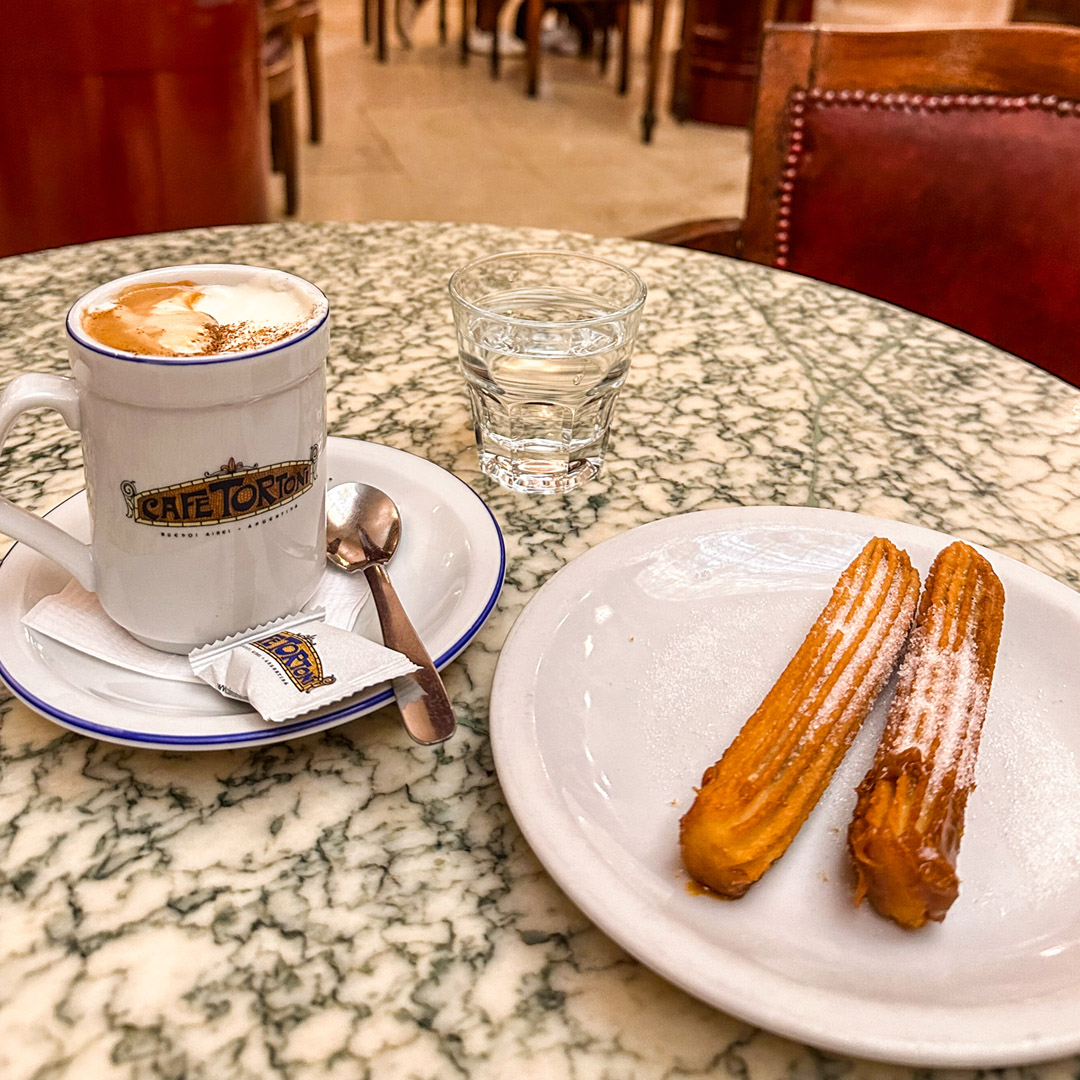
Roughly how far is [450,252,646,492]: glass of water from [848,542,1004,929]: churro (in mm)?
239

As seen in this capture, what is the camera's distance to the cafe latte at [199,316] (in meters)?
0.42

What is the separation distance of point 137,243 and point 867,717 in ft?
2.55

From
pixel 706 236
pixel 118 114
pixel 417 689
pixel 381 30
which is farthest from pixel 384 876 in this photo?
pixel 381 30

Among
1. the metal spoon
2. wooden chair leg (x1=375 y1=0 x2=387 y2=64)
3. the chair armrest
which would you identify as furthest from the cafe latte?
wooden chair leg (x1=375 y1=0 x2=387 y2=64)

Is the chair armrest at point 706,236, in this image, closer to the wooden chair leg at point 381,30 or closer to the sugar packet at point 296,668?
the sugar packet at point 296,668

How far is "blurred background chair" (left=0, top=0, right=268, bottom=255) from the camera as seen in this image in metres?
1.65

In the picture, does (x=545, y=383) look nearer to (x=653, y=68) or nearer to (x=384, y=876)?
(x=384, y=876)

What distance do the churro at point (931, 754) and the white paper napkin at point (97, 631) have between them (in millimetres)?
241

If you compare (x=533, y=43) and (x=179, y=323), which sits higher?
(x=179, y=323)

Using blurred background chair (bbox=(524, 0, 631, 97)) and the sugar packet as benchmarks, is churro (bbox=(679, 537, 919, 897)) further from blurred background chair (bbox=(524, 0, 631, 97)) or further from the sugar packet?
blurred background chair (bbox=(524, 0, 631, 97))

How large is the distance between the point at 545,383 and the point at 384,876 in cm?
35

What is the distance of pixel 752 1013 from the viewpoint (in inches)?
12.1

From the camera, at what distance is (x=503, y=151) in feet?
11.6

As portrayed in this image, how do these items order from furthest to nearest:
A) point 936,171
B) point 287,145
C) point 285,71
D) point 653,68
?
point 653,68
point 287,145
point 285,71
point 936,171
